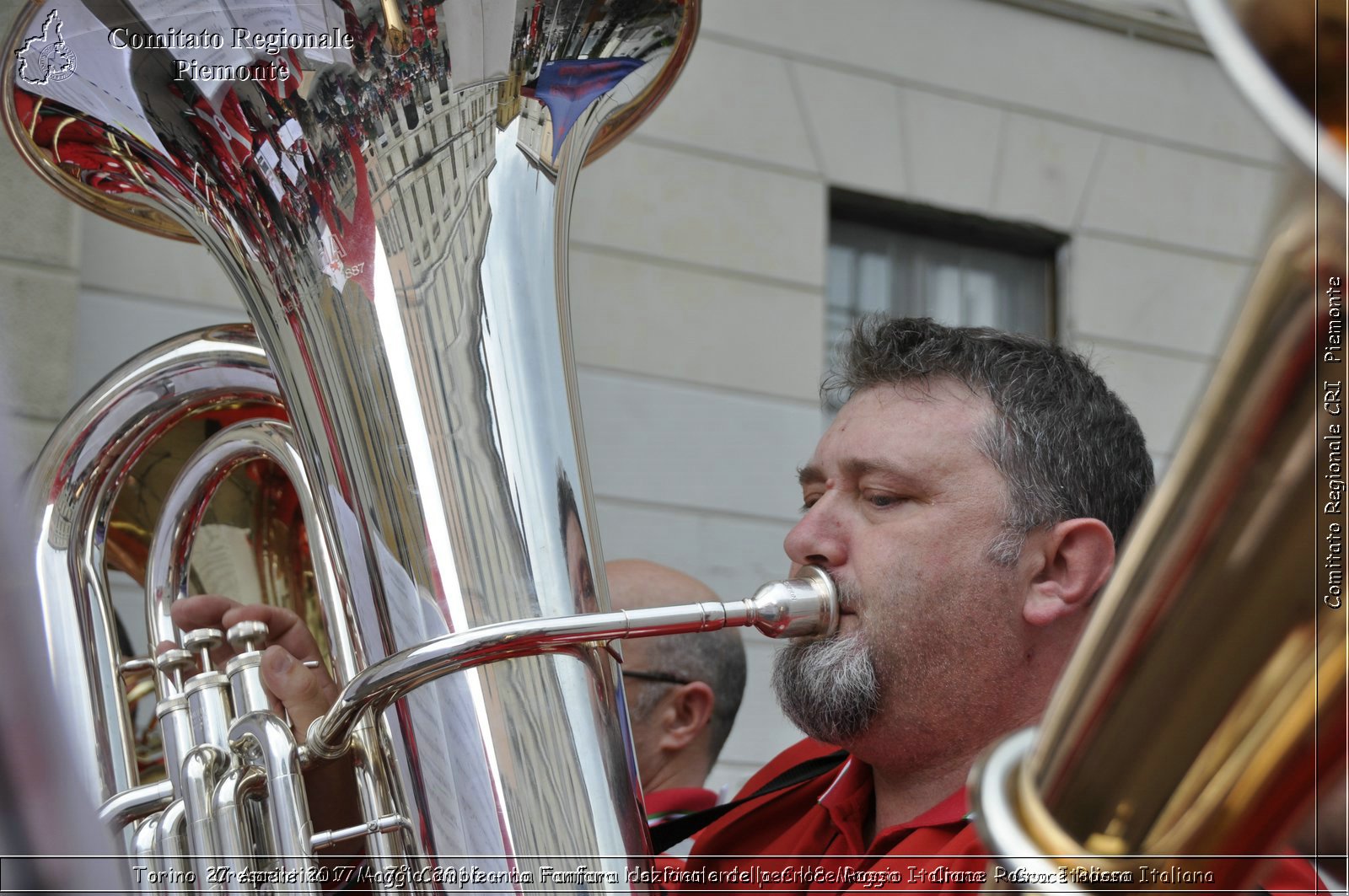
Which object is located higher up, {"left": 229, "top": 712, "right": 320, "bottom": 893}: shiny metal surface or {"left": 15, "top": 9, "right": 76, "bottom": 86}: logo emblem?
{"left": 15, "top": 9, "right": 76, "bottom": 86}: logo emblem

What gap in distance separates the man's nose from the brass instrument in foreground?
3.21ft

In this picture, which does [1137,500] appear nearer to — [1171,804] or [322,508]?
[322,508]

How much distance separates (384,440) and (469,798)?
1.01 feet

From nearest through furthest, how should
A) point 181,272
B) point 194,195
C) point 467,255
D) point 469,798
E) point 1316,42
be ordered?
point 1316,42 → point 469,798 → point 467,255 → point 194,195 → point 181,272

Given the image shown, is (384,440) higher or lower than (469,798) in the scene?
higher

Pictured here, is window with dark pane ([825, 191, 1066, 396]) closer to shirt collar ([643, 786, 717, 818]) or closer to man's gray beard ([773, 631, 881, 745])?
shirt collar ([643, 786, 717, 818])

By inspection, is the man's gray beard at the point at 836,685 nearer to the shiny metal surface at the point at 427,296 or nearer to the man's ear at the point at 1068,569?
the man's ear at the point at 1068,569

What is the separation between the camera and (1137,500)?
1.69 meters

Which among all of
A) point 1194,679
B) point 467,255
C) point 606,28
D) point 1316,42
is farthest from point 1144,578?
point 606,28

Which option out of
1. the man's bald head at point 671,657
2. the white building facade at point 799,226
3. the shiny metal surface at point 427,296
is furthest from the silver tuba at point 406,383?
the white building facade at point 799,226

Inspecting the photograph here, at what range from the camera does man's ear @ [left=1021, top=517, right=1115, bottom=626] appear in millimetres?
1565

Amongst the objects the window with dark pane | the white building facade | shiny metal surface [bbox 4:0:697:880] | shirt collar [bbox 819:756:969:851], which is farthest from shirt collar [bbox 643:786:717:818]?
the window with dark pane

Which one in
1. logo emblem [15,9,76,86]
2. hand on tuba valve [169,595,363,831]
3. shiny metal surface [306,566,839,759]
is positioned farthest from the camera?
hand on tuba valve [169,595,363,831]

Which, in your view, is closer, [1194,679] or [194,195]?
[1194,679]
